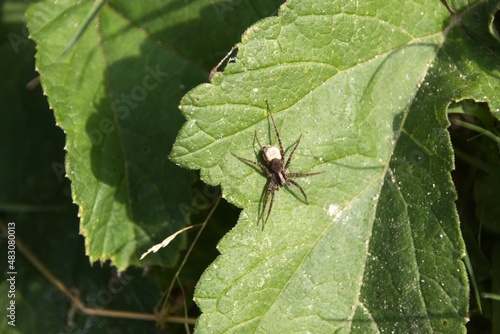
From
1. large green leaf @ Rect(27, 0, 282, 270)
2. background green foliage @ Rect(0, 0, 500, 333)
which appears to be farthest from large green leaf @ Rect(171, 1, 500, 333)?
large green leaf @ Rect(27, 0, 282, 270)

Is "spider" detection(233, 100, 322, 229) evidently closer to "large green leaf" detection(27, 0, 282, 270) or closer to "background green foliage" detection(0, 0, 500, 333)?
"background green foliage" detection(0, 0, 500, 333)

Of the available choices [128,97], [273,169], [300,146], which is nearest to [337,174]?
[300,146]

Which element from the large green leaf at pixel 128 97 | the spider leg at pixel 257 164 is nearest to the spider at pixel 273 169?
the spider leg at pixel 257 164

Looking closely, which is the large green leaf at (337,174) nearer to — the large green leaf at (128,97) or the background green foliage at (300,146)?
the background green foliage at (300,146)

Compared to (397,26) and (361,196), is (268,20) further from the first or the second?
(361,196)

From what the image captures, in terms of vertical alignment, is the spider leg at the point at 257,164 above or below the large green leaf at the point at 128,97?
below

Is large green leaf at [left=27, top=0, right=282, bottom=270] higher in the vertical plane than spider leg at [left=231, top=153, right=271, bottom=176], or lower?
higher
